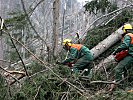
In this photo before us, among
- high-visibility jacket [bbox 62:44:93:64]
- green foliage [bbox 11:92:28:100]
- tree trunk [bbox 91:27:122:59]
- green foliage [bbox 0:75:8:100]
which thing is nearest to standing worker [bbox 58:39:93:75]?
high-visibility jacket [bbox 62:44:93:64]

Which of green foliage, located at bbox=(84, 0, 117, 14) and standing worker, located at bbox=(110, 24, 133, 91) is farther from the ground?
green foliage, located at bbox=(84, 0, 117, 14)

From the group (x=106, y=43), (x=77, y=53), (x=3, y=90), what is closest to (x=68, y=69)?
(x=77, y=53)

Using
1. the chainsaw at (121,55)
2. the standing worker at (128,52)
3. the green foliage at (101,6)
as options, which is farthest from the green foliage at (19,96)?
the green foliage at (101,6)

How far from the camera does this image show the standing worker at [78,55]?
7324mm

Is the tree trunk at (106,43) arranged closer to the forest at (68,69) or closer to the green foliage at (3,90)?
the forest at (68,69)

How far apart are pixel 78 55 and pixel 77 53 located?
0.11 m

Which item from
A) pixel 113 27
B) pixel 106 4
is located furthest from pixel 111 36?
pixel 106 4

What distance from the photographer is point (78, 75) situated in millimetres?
6164

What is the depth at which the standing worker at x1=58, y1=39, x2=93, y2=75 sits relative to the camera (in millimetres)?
7324

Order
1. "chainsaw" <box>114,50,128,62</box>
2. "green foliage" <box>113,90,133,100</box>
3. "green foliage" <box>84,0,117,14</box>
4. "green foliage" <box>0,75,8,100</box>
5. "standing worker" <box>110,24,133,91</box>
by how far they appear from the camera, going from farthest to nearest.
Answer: "green foliage" <box>84,0,117,14</box> < "chainsaw" <box>114,50,128,62</box> < "standing worker" <box>110,24,133,91</box> < "green foliage" <box>0,75,8,100</box> < "green foliage" <box>113,90,133,100</box>

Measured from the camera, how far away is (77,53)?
7555mm

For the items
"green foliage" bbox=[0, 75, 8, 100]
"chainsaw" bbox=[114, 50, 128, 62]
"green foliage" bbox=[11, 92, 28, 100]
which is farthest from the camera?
"chainsaw" bbox=[114, 50, 128, 62]

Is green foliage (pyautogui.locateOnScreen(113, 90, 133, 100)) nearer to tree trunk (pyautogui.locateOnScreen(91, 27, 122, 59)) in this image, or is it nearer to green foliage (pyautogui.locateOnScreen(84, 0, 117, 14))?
tree trunk (pyautogui.locateOnScreen(91, 27, 122, 59))

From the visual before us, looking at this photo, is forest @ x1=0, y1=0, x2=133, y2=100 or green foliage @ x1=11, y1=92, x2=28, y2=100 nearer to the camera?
forest @ x1=0, y1=0, x2=133, y2=100
